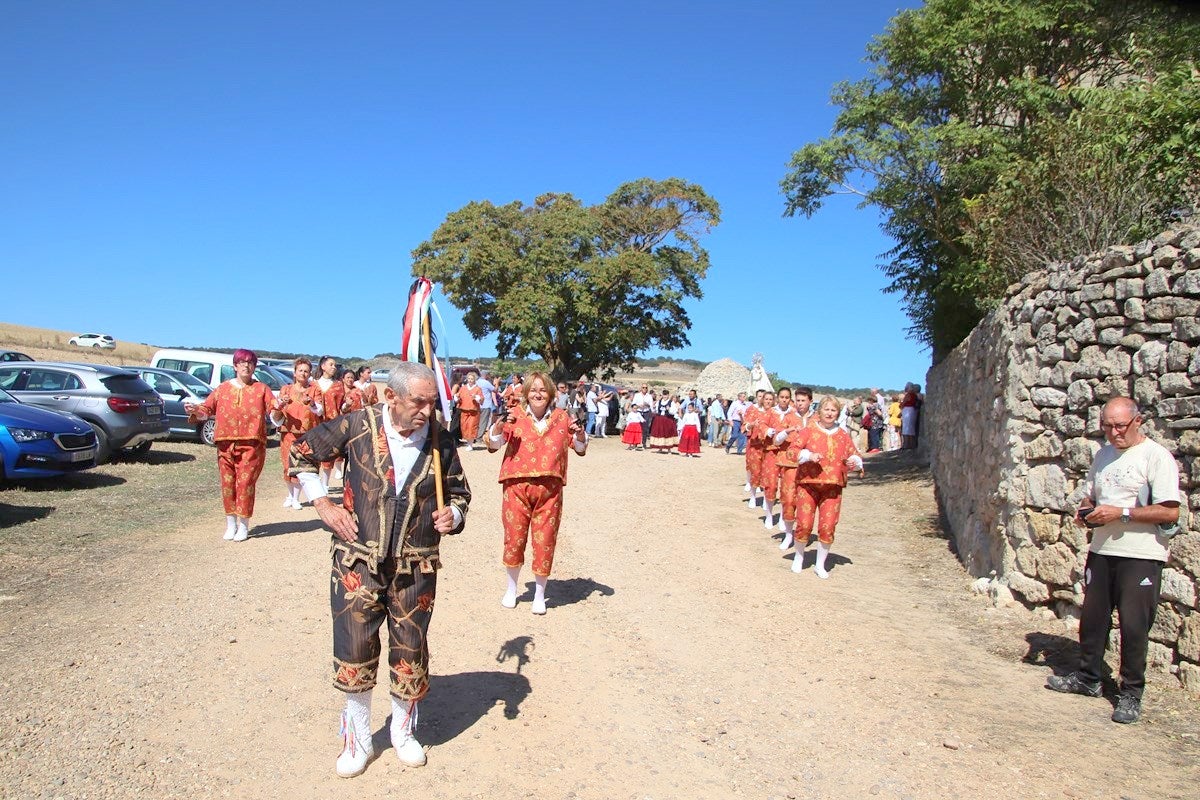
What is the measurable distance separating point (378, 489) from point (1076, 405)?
551 centimetres

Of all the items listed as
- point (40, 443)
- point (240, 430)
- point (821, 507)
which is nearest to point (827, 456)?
point (821, 507)

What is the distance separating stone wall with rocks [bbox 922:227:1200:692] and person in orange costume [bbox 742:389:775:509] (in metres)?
4.21

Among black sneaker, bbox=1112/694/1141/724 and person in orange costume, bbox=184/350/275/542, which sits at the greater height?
person in orange costume, bbox=184/350/275/542

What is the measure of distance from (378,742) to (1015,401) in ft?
19.4

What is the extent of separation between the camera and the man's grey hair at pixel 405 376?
409 centimetres

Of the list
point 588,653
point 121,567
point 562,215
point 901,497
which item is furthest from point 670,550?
point 562,215

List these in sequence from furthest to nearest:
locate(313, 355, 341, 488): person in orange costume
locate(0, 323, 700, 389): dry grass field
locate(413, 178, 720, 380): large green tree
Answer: locate(0, 323, 700, 389): dry grass field → locate(413, 178, 720, 380): large green tree → locate(313, 355, 341, 488): person in orange costume

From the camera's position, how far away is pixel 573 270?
95.7 ft

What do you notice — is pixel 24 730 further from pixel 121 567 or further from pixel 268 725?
pixel 121 567

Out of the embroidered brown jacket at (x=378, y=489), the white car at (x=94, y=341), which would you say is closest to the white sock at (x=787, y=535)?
the embroidered brown jacket at (x=378, y=489)

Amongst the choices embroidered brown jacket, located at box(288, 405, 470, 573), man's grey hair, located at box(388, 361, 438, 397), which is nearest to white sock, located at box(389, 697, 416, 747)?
embroidered brown jacket, located at box(288, 405, 470, 573)

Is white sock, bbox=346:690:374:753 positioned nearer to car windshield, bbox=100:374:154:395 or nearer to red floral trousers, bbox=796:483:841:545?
red floral trousers, bbox=796:483:841:545

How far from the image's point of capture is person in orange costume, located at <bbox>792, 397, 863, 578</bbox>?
861 cm

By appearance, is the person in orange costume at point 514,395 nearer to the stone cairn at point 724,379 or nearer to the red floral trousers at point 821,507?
the red floral trousers at point 821,507
